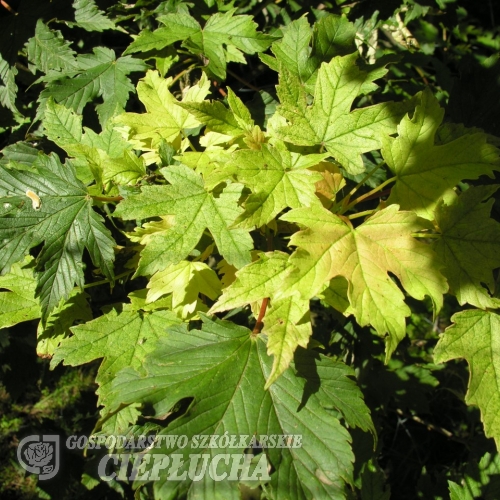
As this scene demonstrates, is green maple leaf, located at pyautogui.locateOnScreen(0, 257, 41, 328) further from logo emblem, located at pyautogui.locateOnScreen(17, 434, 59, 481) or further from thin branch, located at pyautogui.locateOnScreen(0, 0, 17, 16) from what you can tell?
logo emblem, located at pyautogui.locateOnScreen(17, 434, 59, 481)

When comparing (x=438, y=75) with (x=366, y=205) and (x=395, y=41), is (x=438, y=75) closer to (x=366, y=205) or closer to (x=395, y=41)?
(x=395, y=41)

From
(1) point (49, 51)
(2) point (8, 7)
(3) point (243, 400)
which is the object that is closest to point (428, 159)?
(3) point (243, 400)

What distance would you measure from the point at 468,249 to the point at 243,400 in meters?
0.62

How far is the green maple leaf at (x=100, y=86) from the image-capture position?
1662 millimetres

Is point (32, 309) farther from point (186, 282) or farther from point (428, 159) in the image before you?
point (428, 159)

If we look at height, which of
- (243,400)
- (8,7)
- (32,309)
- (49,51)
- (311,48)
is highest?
(8,7)

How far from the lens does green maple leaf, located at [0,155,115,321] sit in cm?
127

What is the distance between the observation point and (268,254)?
1.08m

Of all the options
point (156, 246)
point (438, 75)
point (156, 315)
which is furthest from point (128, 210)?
point (438, 75)

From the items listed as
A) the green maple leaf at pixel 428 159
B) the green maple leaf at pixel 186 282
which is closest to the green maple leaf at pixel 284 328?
the green maple leaf at pixel 186 282

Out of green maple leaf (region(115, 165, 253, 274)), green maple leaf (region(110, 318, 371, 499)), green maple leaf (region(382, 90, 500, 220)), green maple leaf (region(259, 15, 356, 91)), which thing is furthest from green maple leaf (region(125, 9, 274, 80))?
green maple leaf (region(110, 318, 371, 499))

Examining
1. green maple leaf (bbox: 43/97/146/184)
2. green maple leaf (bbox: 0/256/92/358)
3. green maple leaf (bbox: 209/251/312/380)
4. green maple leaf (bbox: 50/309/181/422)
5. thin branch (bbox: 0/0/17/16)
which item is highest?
thin branch (bbox: 0/0/17/16)

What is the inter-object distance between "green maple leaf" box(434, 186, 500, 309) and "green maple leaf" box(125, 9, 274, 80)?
788mm

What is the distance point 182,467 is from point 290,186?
0.66 metres
